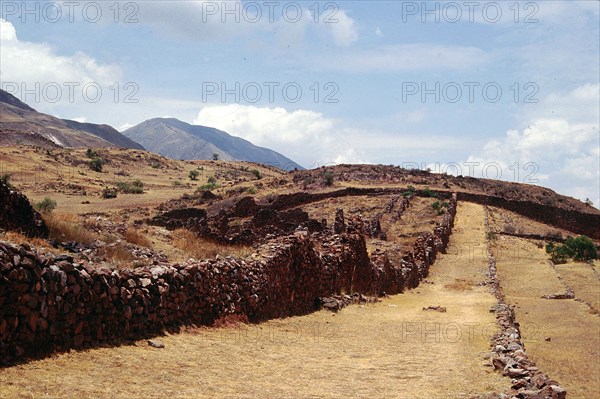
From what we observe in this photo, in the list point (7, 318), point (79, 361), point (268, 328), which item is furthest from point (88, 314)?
point (268, 328)

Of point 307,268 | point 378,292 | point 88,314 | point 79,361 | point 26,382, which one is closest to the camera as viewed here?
point 26,382

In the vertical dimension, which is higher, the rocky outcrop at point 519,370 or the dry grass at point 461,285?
the rocky outcrop at point 519,370

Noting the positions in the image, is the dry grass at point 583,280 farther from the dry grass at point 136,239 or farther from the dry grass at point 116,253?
the dry grass at point 116,253

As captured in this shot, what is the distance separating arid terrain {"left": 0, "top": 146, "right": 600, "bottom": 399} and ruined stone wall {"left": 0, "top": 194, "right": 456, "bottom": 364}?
0.03 meters

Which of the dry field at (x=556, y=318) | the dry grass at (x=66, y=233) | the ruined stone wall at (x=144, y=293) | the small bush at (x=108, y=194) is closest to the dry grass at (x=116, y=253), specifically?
the dry grass at (x=66, y=233)

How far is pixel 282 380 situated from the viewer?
26.7 ft

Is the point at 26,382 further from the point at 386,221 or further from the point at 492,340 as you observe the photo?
the point at 386,221

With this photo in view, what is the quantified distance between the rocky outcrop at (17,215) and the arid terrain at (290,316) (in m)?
0.28

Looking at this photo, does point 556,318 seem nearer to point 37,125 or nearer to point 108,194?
point 108,194

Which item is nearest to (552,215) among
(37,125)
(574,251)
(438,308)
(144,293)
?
(574,251)

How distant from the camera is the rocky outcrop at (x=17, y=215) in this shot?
14.7 metres

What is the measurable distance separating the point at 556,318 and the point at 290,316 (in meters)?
11.2

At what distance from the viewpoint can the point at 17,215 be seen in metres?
15.0

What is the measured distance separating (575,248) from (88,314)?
34985mm
